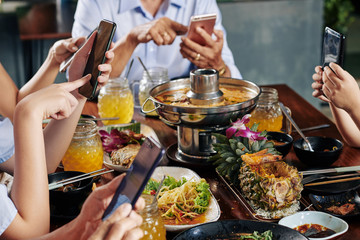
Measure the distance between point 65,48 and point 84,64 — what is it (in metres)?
0.49

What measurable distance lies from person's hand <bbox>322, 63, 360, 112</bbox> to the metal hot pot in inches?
10.5

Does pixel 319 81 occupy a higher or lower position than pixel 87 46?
lower

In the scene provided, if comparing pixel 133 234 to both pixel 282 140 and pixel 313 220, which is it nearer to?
pixel 313 220

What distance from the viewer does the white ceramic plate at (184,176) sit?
127 centimetres

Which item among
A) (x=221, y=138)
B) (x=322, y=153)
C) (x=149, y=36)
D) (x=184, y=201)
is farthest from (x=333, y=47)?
(x=149, y=36)

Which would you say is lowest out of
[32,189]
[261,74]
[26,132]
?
[261,74]

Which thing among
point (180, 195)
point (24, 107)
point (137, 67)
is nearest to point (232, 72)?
point (137, 67)

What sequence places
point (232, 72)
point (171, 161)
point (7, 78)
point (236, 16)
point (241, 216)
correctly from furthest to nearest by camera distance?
point (236, 16)
point (232, 72)
point (7, 78)
point (171, 161)
point (241, 216)

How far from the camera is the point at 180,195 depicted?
4.55 ft

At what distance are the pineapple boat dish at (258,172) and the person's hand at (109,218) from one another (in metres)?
0.43

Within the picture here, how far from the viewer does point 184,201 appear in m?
1.36

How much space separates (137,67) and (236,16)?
1747 mm

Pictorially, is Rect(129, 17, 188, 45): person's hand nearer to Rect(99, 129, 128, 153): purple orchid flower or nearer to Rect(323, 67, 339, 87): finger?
Rect(99, 129, 128, 153): purple orchid flower

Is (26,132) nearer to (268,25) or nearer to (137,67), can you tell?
(137,67)
